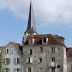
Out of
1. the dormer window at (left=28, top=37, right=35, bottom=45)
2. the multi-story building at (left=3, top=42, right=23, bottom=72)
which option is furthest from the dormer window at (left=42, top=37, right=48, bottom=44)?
the multi-story building at (left=3, top=42, right=23, bottom=72)

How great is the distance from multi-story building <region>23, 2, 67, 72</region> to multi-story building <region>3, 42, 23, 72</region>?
5.46 feet

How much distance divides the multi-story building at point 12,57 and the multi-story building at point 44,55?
1664 mm

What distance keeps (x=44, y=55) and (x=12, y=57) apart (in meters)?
9.51

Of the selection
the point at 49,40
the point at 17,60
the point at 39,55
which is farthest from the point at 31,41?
the point at 17,60

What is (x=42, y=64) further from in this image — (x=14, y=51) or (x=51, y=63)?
(x=14, y=51)

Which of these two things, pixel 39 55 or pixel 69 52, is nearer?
pixel 39 55

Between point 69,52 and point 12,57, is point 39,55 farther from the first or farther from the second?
point 69,52

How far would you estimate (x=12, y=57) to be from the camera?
6406 centimetres

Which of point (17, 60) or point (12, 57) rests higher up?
point (12, 57)

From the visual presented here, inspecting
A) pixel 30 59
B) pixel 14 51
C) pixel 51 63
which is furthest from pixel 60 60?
pixel 14 51

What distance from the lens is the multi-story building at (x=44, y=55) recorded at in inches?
2418

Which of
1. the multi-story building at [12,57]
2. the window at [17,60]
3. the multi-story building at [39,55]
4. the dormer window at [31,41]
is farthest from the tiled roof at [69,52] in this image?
the window at [17,60]

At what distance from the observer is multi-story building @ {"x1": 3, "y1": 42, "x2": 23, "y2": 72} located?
6362 centimetres

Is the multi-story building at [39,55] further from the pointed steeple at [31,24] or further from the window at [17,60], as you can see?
the pointed steeple at [31,24]
